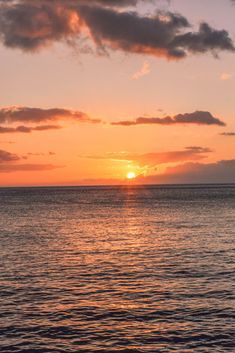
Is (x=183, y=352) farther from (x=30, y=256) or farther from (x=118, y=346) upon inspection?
(x=30, y=256)

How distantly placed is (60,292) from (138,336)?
11416 mm

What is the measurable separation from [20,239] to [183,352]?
4868cm

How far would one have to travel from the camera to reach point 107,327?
88.9ft

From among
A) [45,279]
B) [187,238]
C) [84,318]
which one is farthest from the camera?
[187,238]

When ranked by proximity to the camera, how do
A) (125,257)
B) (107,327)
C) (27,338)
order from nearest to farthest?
1. (27,338)
2. (107,327)
3. (125,257)

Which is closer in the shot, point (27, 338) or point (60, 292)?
point (27, 338)

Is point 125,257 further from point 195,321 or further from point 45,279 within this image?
point 195,321

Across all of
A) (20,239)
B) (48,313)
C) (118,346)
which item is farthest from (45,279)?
Result: (20,239)

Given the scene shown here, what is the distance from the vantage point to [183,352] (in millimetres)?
23156

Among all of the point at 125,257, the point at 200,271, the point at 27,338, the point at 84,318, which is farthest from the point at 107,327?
the point at 125,257

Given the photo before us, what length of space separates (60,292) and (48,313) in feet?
18.3

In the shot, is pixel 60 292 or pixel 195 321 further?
pixel 60 292

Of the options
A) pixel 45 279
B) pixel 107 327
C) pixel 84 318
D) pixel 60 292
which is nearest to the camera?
pixel 107 327

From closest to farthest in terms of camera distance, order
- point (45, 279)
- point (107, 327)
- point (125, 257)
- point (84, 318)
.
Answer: point (107, 327) < point (84, 318) < point (45, 279) < point (125, 257)
